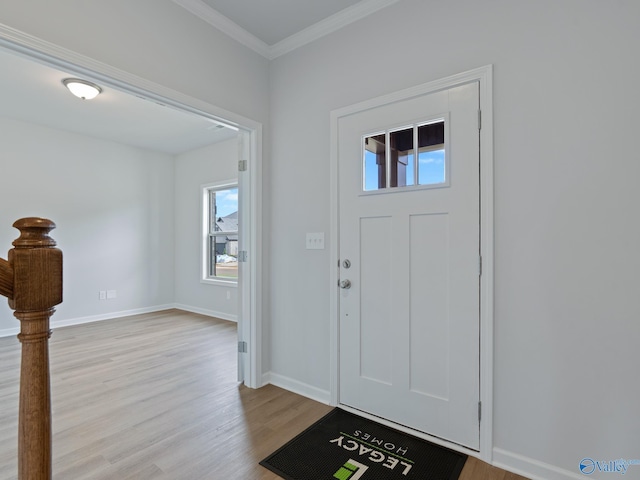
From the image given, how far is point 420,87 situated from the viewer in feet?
6.81

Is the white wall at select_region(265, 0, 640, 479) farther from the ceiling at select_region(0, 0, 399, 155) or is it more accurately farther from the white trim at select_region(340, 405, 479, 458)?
the ceiling at select_region(0, 0, 399, 155)

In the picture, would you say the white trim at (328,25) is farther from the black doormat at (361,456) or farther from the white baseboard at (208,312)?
the white baseboard at (208,312)

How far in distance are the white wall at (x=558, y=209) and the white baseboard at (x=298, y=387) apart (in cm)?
120

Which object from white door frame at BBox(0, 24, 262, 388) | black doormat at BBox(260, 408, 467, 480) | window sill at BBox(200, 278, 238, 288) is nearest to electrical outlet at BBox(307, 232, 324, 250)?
white door frame at BBox(0, 24, 262, 388)

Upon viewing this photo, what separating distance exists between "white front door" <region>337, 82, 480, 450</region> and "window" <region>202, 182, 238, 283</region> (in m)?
3.42

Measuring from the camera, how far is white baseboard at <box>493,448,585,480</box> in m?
1.66

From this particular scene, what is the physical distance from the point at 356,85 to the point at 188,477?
2.66 m

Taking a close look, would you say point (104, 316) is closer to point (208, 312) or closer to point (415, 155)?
point (208, 312)

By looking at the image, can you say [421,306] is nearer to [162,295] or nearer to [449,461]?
[449,461]

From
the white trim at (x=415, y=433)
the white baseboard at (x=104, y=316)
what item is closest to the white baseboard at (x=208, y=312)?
the white baseboard at (x=104, y=316)

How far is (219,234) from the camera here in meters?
5.55

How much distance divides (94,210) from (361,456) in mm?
5186

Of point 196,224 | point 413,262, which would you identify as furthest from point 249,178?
point 196,224

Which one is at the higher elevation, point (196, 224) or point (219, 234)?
point (196, 224)
